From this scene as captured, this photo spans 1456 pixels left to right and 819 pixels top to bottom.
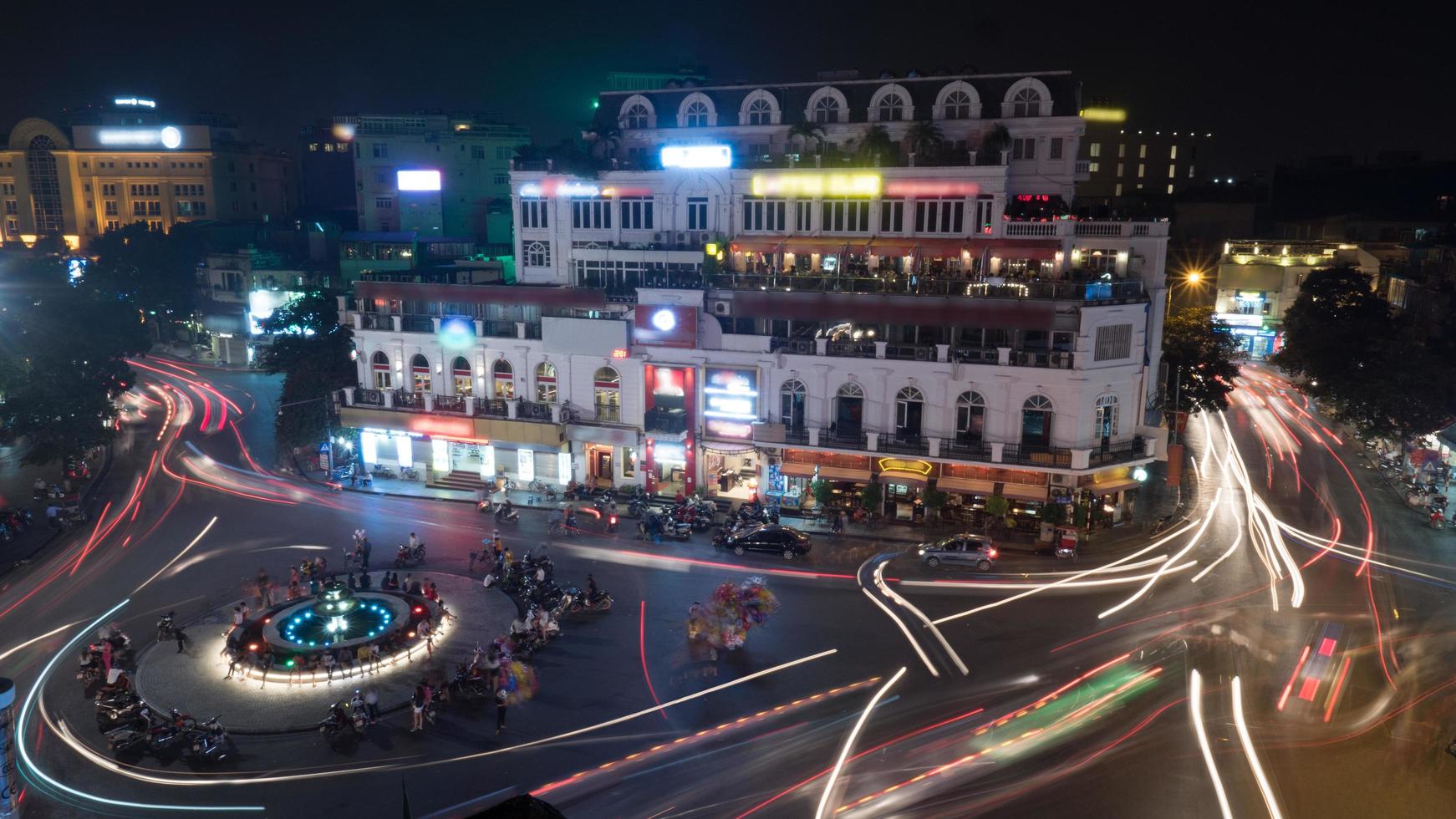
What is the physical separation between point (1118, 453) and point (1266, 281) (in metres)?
51.3

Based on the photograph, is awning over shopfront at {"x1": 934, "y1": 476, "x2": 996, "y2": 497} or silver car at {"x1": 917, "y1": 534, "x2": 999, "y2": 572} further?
awning over shopfront at {"x1": 934, "y1": 476, "x2": 996, "y2": 497}

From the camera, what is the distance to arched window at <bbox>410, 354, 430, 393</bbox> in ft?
164

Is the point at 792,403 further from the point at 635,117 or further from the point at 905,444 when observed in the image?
the point at 635,117

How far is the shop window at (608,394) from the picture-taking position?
46.6 metres

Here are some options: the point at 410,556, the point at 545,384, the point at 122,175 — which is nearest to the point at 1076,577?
the point at 410,556

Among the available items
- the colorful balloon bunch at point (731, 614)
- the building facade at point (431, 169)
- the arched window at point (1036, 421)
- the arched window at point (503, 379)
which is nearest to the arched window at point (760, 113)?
the arched window at point (503, 379)

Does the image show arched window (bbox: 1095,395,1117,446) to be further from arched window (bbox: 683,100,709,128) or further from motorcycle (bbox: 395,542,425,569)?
motorcycle (bbox: 395,542,425,569)

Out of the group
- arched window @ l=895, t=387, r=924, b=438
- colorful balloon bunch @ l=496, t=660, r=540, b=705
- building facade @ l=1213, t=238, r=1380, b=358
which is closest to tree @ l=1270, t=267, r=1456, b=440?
building facade @ l=1213, t=238, r=1380, b=358

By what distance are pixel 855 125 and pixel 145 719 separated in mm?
41018

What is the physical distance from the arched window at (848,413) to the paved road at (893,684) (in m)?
7.08

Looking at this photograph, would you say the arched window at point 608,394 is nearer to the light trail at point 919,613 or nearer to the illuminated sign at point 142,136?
the light trail at point 919,613

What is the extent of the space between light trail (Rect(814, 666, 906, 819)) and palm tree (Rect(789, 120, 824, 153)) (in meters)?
30.5

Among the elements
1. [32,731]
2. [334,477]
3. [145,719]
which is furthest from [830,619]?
[334,477]

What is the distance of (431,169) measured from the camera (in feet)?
303
